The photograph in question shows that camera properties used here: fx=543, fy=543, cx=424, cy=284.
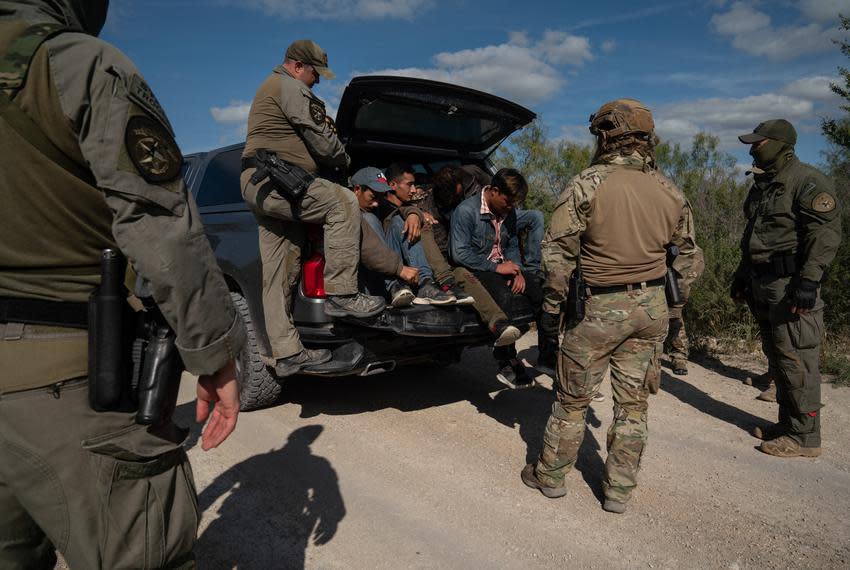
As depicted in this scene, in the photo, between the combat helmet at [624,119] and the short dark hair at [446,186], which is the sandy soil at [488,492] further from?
the combat helmet at [624,119]

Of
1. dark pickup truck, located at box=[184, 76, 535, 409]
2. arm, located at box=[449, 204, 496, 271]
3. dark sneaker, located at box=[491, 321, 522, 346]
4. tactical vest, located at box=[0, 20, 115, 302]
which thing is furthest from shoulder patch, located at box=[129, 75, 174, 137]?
arm, located at box=[449, 204, 496, 271]

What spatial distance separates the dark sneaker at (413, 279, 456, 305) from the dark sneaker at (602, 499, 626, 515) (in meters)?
1.49

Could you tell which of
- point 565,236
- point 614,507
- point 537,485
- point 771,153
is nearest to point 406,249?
point 565,236

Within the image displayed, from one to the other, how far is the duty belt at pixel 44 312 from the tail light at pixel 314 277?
211 cm

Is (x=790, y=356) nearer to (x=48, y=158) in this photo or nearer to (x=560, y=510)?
(x=560, y=510)

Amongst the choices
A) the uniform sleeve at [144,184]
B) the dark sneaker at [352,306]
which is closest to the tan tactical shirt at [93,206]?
the uniform sleeve at [144,184]

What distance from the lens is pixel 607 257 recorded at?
117 inches

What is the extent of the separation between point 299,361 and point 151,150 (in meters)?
2.33

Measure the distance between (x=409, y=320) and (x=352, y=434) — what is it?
3.28ft

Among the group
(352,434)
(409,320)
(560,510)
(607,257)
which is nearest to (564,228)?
(607,257)

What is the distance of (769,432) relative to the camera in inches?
150

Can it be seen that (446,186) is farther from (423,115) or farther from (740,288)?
(740,288)

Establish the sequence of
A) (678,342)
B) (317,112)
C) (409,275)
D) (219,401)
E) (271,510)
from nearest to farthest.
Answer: (219,401) < (271,510) < (317,112) < (409,275) < (678,342)

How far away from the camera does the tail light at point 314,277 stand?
345 cm
